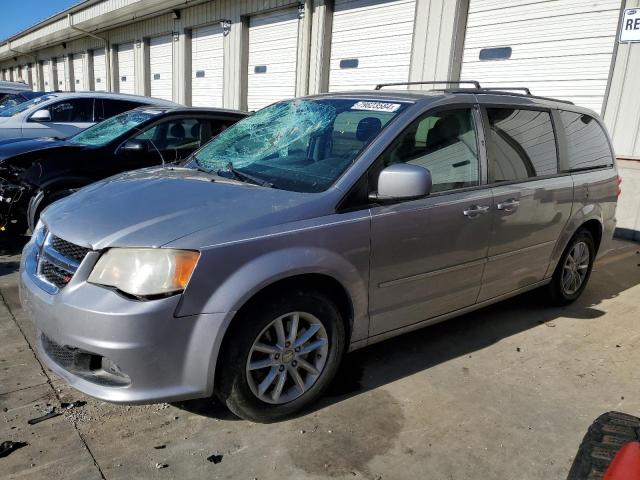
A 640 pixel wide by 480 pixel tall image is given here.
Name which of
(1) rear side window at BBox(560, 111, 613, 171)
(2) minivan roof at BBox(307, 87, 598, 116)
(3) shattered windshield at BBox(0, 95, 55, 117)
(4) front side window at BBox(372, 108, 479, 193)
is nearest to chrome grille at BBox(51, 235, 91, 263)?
(4) front side window at BBox(372, 108, 479, 193)

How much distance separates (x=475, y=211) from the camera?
346cm

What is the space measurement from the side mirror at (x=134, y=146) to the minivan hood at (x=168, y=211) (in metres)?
2.51

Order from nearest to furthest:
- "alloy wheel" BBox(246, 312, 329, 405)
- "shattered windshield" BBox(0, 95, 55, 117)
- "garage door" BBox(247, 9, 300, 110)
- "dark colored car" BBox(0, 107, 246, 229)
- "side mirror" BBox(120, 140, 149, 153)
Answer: "alloy wheel" BBox(246, 312, 329, 405) < "dark colored car" BBox(0, 107, 246, 229) < "side mirror" BBox(120, 140, 149, 153) < "shattered windshield" BBox(0, 95, 55, 117) < "garage door" BBox(247, 9, 300, 110)

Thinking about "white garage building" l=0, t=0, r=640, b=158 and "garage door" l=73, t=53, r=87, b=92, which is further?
"garage door" l=73, t=53, r=87, b=92

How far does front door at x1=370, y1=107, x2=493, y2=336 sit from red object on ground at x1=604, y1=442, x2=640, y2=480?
165cm

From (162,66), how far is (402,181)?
57.7ft

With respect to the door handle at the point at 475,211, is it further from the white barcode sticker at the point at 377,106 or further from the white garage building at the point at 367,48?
the white garage building at the point at 367,48

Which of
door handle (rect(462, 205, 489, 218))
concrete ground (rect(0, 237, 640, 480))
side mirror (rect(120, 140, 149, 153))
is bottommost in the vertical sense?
concrete ground (rect(0, 237, 640, 480))

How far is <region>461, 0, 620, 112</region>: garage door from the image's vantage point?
7605mm

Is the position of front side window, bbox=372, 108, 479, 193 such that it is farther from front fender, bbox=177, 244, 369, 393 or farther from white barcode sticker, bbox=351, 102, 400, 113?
front fender, bbox=177, 244, 369, 393

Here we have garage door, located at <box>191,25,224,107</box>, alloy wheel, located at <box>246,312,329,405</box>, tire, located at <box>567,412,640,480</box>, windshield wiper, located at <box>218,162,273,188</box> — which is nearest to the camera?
tire, located at <box>567,412,640,480</box>

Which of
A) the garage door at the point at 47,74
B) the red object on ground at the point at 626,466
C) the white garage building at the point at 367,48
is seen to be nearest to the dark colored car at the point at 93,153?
the white garage building at the point at 367,48

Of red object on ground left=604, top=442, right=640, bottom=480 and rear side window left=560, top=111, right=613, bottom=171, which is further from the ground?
rear side window left=560, top=111, right=613, bottom=171

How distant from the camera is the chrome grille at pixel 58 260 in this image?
8.34 ft
